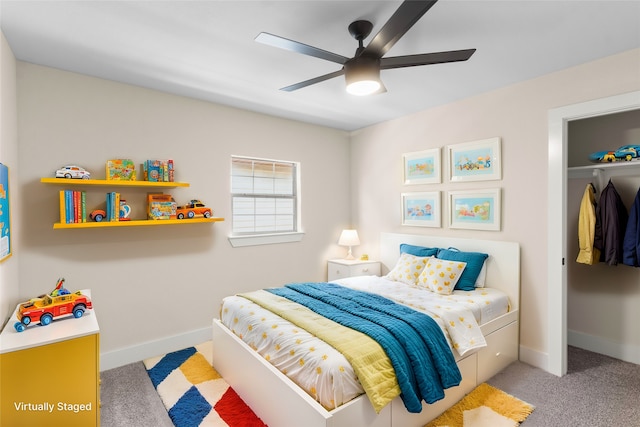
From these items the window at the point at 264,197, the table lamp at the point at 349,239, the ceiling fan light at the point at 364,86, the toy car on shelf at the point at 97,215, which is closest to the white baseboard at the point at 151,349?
the window at the point at 264,197

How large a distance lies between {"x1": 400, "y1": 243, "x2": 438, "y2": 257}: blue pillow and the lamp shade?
752 millimetres

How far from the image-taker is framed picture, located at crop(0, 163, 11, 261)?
76.3 inches

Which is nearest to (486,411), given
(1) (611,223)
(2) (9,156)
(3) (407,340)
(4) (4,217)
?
(3) (407,340)

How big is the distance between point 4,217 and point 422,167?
365cm

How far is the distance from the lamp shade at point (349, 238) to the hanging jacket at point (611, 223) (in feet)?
8.29

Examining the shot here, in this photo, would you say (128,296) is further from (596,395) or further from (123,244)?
(596,395)

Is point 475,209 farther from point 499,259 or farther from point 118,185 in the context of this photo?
point 118,185

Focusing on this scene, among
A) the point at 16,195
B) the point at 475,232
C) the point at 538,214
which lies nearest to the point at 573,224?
the point at 538,214

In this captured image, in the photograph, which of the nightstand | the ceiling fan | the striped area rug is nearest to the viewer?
the ceiling fan

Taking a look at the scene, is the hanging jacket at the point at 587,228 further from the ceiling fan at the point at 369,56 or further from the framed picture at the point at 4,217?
the framed picture at the point at 4,217

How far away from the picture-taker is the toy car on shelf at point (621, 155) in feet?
8.68

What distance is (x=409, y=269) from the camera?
334 centimetres

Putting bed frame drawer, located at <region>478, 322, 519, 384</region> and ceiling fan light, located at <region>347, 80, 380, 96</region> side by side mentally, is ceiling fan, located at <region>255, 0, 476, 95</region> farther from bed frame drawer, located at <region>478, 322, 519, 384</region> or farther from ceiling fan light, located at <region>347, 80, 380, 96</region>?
bed frame drawer, located at <region>478, 322, 519, 384</region>

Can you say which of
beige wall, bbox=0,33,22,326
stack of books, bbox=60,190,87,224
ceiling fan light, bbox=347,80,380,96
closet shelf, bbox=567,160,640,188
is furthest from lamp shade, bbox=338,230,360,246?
beige wall, bbox=0,33,22,326
